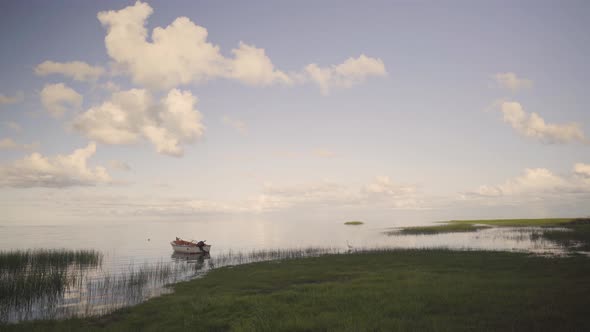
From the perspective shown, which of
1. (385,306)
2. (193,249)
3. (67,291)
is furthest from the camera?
(193,249)

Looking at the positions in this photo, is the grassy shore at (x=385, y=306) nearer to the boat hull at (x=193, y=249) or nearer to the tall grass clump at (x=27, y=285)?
the tall grass clump at (x=27, y=285)

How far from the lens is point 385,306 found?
1700cm

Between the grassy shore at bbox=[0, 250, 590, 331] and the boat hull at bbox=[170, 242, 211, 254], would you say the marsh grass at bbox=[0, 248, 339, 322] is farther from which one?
the boat hull at bbox=[170, 242, 211, 254]

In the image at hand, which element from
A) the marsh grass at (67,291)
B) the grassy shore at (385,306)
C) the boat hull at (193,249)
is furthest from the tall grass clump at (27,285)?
the boat hull at (193,249)

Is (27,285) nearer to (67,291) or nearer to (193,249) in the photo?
(67,291)

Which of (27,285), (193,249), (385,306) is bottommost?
(193,249)

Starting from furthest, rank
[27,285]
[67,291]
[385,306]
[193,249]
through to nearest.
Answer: [193,249], [67,291], [27,285], [385,306]

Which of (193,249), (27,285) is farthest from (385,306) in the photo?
(193,249)

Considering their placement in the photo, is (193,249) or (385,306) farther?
(193,249)

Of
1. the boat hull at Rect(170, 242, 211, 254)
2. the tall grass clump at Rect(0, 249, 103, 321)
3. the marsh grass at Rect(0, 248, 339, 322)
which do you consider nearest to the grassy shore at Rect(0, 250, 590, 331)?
the marsh grass at Rect(0, 248, 339, 322)

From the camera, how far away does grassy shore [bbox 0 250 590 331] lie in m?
14.1

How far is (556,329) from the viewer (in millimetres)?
12344

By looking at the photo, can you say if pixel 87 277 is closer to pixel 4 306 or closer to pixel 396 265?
pixel 4 306

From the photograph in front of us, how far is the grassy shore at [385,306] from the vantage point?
46.1ft
